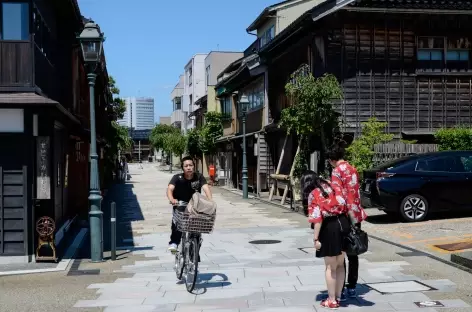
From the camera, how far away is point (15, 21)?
1086cm

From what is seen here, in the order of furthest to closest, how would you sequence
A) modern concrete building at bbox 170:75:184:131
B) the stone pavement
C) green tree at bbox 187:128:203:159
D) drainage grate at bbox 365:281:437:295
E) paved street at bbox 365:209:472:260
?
modern concrete building at bbox 170:75:184:131
green tree at bbox 187:128:203:159
paved street at bbox 365:209:472:260
drainage grate at bbox 365:281:437:295
the stone pavement

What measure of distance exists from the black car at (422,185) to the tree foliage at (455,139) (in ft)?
12.7

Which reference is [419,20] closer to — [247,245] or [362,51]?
[362,51]

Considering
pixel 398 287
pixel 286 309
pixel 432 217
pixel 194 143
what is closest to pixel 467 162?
pixel 432 217

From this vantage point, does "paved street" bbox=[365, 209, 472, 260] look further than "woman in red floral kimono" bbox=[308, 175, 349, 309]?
Yes

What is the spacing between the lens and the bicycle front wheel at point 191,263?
316 inches

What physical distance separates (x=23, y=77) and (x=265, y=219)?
9.38m

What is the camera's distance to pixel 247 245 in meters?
12.7

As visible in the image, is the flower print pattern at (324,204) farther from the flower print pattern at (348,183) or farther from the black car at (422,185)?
the black car at (422,185)

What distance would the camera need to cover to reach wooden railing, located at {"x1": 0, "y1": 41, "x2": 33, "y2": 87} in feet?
34.7

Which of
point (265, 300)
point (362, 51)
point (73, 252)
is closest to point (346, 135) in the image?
point (362, 51)

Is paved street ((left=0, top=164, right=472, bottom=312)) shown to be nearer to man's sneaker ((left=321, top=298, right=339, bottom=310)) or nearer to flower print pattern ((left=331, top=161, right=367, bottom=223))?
man's sneaker ((left=321, top=298, right=339, bottom=310))

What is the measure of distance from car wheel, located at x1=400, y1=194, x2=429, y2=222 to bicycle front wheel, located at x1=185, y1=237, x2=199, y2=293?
7.76 metres

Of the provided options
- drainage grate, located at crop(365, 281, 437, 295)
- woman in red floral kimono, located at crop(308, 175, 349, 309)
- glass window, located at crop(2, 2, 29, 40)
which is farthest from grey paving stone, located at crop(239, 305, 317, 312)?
glass window, located at crop(2, 2, 29, 40)
